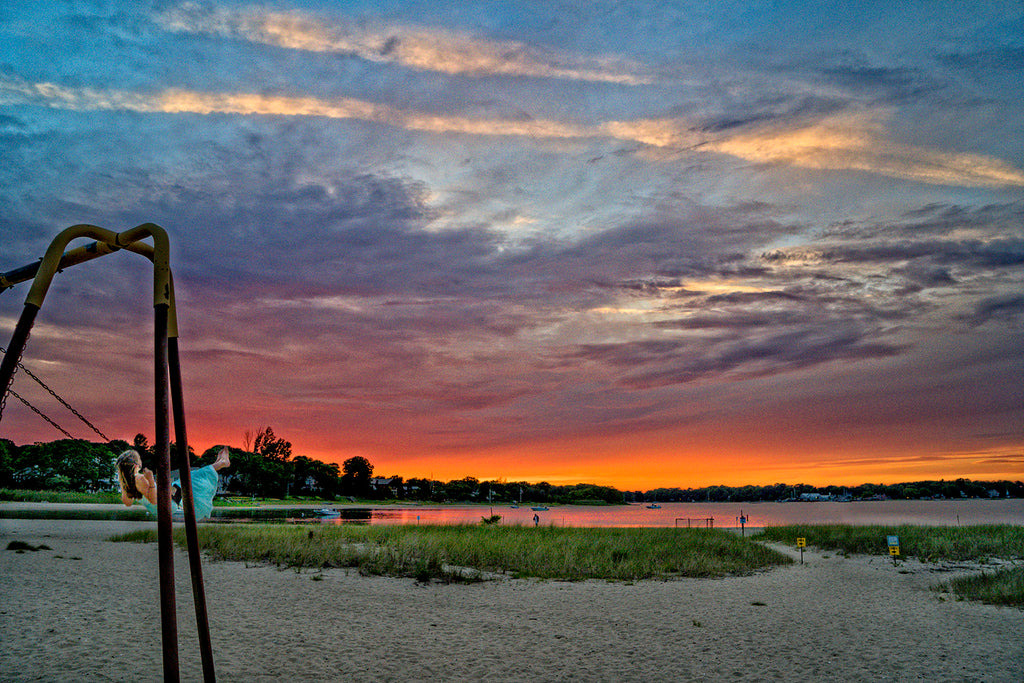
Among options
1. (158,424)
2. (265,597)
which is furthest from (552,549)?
(158,424)

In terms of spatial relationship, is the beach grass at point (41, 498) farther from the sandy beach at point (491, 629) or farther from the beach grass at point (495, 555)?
the sandy beach at point (491, 629)

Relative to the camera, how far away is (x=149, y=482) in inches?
167

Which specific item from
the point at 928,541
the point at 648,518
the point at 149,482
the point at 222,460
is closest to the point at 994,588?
the point at 928,541

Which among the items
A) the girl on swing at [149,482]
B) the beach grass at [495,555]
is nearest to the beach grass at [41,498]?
the beach grass at [495,555]

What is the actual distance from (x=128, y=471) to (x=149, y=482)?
0.15m

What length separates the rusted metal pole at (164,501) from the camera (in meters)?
3.79

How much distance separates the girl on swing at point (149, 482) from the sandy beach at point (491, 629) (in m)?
5.93

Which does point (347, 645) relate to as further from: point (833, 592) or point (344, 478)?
point (344, 478)

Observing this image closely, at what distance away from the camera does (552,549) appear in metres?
24.5

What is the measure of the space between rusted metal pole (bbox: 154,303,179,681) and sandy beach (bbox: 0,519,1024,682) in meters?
6.24

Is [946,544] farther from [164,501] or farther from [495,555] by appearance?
[164,501]

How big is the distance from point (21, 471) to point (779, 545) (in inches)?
3774

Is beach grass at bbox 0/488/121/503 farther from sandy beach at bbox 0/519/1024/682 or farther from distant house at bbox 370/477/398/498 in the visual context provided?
distant house at bbox 370/477/398/498

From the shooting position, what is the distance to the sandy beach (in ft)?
32.6
